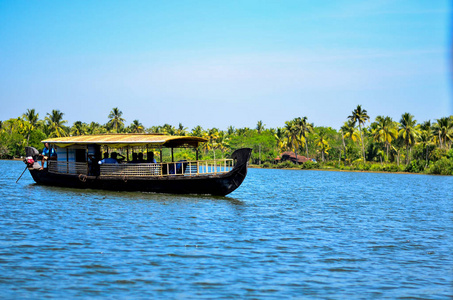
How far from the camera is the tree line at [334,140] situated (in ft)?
245

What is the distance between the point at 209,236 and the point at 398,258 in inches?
202

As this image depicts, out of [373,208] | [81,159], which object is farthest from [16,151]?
[373,208]

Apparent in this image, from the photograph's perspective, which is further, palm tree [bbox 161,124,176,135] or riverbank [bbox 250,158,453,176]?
palm tree [bbox 161,124,176,135]

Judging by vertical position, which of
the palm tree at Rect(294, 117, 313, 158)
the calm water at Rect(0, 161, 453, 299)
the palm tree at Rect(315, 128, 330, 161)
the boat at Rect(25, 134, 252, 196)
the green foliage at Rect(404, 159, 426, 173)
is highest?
the palm tree at Rect(294, 117, 313, 158)

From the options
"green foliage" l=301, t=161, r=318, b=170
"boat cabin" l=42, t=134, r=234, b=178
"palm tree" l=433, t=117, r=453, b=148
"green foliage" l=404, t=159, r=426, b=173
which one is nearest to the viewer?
"boat cabin" l=42, t=134, r=234, b=178

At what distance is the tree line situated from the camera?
7481 centimetres

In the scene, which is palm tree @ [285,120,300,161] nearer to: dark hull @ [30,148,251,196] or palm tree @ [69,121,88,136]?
palm tree @ [69,121,88,136]

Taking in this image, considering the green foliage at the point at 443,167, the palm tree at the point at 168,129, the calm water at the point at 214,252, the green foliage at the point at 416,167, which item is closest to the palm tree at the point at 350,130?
the green foliage at the point at 416,167

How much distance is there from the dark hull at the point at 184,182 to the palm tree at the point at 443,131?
5956 centimetres

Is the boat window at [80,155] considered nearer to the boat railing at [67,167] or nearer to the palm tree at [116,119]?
the boat railing at [67,167]

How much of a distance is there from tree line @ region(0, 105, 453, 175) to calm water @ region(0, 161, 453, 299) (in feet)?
159

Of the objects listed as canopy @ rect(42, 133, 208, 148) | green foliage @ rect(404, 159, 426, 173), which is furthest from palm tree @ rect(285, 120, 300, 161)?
canopy @ rect(42, 133, 208, 148)

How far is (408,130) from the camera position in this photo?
7612 centimetres

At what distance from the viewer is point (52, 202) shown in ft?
68.8
